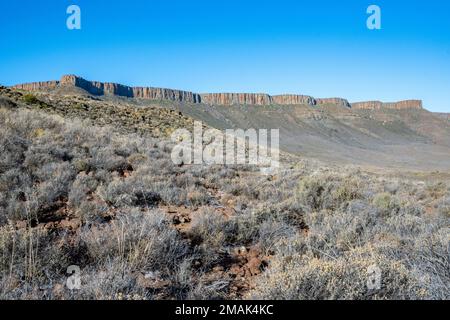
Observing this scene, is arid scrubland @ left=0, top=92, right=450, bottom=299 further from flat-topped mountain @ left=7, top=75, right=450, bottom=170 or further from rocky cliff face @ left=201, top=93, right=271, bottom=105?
rocky cliff face @ left=201, top=93, right=271, bottom=105

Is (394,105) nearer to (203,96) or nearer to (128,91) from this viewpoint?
(203,96)

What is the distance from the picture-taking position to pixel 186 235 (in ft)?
14.8

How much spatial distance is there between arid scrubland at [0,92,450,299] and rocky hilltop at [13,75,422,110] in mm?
109688

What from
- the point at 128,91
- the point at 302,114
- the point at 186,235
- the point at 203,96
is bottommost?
the point at 186,235

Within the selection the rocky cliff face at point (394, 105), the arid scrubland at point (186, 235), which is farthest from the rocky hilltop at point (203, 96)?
the arid scrubland at point (186, 235)

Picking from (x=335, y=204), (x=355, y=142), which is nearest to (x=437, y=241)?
(x=335, y=204)

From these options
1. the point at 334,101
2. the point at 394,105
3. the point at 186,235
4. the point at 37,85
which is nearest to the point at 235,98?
the point at 334,101

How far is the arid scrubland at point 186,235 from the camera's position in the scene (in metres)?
2.95

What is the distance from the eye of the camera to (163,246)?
3.79 metres

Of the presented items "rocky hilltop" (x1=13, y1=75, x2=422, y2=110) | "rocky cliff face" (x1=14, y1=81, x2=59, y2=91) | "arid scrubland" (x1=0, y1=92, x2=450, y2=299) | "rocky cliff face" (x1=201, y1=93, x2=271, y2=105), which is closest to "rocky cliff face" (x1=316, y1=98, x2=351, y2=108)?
"rocky hilltop" (x1=13, y1=75, x2=422, y2=110)

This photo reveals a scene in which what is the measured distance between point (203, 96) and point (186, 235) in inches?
5559

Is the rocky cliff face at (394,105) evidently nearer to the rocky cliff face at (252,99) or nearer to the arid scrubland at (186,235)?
the rocky cliff face at (252,99)

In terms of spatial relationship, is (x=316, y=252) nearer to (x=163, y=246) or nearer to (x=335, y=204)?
(x=163, y=246)

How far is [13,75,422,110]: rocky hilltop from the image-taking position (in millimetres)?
111062
